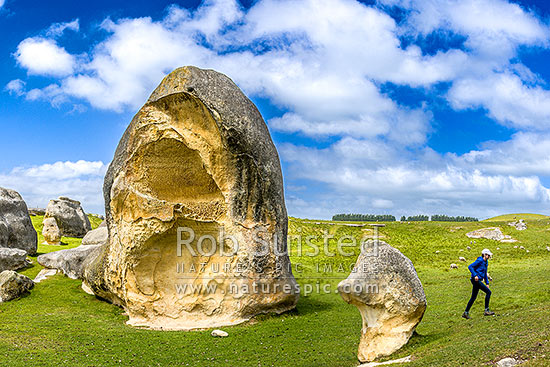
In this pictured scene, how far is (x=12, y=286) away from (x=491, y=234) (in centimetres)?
4620

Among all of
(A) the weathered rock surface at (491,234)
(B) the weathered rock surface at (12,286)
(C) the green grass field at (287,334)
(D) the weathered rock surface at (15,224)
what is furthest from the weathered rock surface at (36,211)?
(A) the weathered rock surface at (491,234)

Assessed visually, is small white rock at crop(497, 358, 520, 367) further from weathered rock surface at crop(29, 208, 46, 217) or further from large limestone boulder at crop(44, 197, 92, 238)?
weathered rock surface at crop(29, 208, 46, 217)

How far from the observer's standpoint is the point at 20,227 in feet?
112

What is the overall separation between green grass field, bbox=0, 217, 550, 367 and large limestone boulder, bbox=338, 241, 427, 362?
2.12ft

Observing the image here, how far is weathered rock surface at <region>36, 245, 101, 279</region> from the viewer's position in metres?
29.7

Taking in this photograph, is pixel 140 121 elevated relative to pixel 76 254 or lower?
elevated

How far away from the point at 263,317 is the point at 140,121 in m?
11.0

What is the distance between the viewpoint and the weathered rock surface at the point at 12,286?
24562 millimetres

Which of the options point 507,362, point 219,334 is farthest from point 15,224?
point 507,362

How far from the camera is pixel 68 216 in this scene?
47469 millimetres

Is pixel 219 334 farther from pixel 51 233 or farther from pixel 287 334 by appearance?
pixel 51 233

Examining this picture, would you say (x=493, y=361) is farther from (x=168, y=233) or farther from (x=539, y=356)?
(x=168, y=233)

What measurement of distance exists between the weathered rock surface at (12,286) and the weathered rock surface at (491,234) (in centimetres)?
4441

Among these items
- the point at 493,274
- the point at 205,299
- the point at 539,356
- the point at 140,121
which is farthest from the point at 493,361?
the point at 493,274
